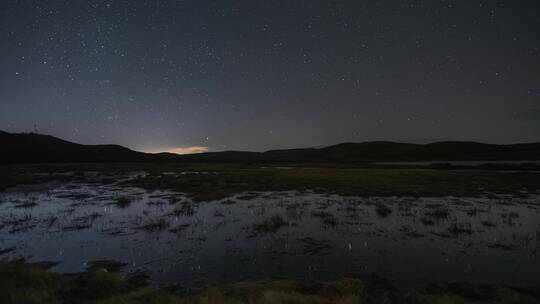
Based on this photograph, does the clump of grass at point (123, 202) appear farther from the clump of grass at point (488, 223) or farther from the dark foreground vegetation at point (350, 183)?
the clump of grass at point (488, 223)

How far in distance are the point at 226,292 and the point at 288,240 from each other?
257 inches

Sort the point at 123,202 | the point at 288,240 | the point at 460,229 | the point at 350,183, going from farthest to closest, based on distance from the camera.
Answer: the point at 350,183
the point at 123,202
the point at 460,229
the point at 288,240

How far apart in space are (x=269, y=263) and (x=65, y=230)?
13.0m

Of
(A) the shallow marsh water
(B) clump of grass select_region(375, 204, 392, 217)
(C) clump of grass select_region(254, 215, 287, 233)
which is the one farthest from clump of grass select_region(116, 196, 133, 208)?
(B) clump of grass select_region(375, 204, 392, 217)

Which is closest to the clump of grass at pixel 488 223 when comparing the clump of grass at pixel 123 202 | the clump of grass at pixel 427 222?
the clump of grass at pixel 427 222

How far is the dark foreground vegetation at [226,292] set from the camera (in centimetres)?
702

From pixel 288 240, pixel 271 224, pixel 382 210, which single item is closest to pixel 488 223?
pixel 382 210

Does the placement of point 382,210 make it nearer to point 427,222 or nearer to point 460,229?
point 427,222

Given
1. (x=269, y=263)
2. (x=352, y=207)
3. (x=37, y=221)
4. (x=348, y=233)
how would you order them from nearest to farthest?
(x=269, y=263) → (x=348, y=233) → (x=37, y=221) → (x=352, y=207)

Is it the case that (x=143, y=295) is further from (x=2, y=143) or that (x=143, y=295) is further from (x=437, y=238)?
(x=2, y=143)

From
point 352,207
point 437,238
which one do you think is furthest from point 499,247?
point 352,207

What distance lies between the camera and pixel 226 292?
8000mm

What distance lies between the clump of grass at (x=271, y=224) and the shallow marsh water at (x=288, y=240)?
6 centimetres

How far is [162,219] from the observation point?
18328mm
